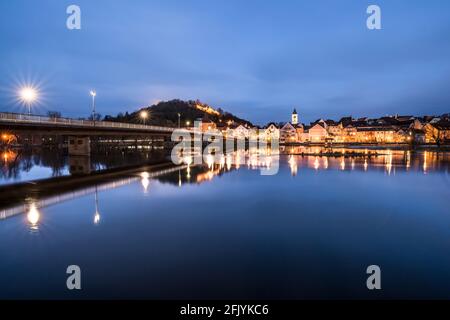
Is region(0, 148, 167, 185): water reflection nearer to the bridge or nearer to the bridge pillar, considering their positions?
the bridge pillar

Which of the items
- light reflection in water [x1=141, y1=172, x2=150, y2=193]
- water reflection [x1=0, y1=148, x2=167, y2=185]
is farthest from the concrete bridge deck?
light reflection in water [x1=141, y1=172, x2=150, y2=193]

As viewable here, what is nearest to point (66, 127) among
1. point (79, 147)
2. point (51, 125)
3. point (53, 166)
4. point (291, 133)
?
point (51, 125)

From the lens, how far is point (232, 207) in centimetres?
1916

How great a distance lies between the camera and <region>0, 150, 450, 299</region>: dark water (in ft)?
28.6

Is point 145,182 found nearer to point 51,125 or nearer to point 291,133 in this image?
point 51,125

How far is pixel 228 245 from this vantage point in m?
12.1

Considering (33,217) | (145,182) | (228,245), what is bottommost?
(228,245)

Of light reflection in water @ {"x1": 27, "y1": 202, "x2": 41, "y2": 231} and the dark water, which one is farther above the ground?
light reflection in water @ {"x1": 27, "y1": 202, "x2": 41, "y2": 231}

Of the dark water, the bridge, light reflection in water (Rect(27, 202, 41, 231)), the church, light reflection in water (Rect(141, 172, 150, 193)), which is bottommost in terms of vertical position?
the dark water

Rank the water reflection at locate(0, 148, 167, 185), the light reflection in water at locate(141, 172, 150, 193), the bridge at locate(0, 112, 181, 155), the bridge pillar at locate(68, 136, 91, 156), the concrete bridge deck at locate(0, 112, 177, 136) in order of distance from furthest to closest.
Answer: the bridge pillar at locate(68, 136, 91, 156) < the bridge at locate(0, 112, 181, 155) < the water reflection at locate(0, 148, 167, 185) < the concrete bridge deck at locate(0, 112, 177, 136) < the light reflection in water at locate(141, 172, 150, 193)

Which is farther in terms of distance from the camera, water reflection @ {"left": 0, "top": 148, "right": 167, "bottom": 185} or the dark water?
water reflection @ {"left": 0, "top": 148, "right": 167, "bottom": 185}

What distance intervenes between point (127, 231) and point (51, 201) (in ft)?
31.3

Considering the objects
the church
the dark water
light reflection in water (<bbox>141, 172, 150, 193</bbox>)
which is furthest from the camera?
the church
